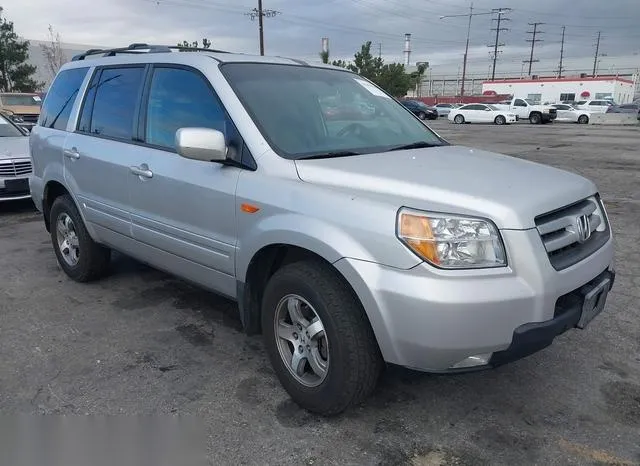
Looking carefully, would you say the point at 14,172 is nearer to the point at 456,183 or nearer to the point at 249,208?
the point at 249,208

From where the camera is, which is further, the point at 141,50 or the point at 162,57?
the point at 141,50

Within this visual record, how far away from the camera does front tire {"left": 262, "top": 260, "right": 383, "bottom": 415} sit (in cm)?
260

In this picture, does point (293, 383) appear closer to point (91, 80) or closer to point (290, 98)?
point (290, 98)

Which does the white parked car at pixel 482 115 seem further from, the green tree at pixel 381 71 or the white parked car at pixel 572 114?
the green tree at pixel 381 71

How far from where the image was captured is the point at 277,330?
3041mm

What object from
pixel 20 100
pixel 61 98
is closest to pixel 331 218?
pixel 61 98

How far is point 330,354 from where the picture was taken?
2.67 m

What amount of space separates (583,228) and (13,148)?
8066mm

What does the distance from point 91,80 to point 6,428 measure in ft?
9.40

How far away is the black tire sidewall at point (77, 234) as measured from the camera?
4.67 metres

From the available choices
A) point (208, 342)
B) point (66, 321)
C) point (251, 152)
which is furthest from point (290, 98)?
point (66, 321)

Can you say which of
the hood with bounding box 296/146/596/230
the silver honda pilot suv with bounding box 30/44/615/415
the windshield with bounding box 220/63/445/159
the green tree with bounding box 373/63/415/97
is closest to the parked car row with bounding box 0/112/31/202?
the silver honda pilot suv with bounding box 30/44/615/415

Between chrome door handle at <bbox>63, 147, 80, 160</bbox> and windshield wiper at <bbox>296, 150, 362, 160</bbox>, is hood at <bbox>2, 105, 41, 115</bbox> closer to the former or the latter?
chrome door handle at <bbox>63, 147, 80, 160</bbox>

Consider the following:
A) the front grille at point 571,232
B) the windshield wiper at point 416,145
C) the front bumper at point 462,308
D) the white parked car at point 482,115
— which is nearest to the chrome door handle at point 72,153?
the windshield wiper at point 416,145
